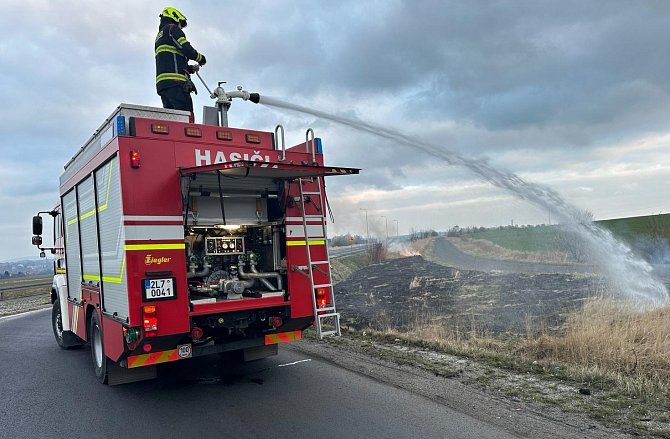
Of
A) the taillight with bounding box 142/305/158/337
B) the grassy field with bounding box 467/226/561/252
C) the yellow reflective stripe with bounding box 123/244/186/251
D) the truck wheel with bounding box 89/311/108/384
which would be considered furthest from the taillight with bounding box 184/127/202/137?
the grassy field with bounding box 467/226/561/252

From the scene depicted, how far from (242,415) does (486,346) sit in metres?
4.32

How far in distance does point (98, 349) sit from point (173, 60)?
14.6 feet

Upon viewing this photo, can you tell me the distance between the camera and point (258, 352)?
7.32 metres

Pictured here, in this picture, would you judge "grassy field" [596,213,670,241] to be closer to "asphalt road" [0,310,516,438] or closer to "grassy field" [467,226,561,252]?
"grassy field" [467,226,561,252]

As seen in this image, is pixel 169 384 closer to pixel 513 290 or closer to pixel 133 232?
pixel 133 232

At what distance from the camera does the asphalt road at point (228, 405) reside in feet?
15.2

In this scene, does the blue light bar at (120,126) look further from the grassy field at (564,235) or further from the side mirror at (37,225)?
the grassy field at (564,235)

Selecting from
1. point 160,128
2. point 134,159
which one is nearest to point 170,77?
point 160,128

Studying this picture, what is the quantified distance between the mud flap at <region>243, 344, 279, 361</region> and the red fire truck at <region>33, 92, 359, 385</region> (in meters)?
0.02

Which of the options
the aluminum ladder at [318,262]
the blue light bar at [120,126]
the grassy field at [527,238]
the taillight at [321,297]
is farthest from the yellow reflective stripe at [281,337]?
the grassy field at [527,238]

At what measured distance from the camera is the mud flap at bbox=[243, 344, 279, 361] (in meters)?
7.28

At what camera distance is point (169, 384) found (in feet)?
21.3

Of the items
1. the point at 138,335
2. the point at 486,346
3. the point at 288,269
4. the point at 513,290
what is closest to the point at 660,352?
the point at 486,346

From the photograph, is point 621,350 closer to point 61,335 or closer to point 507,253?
point 61,335
